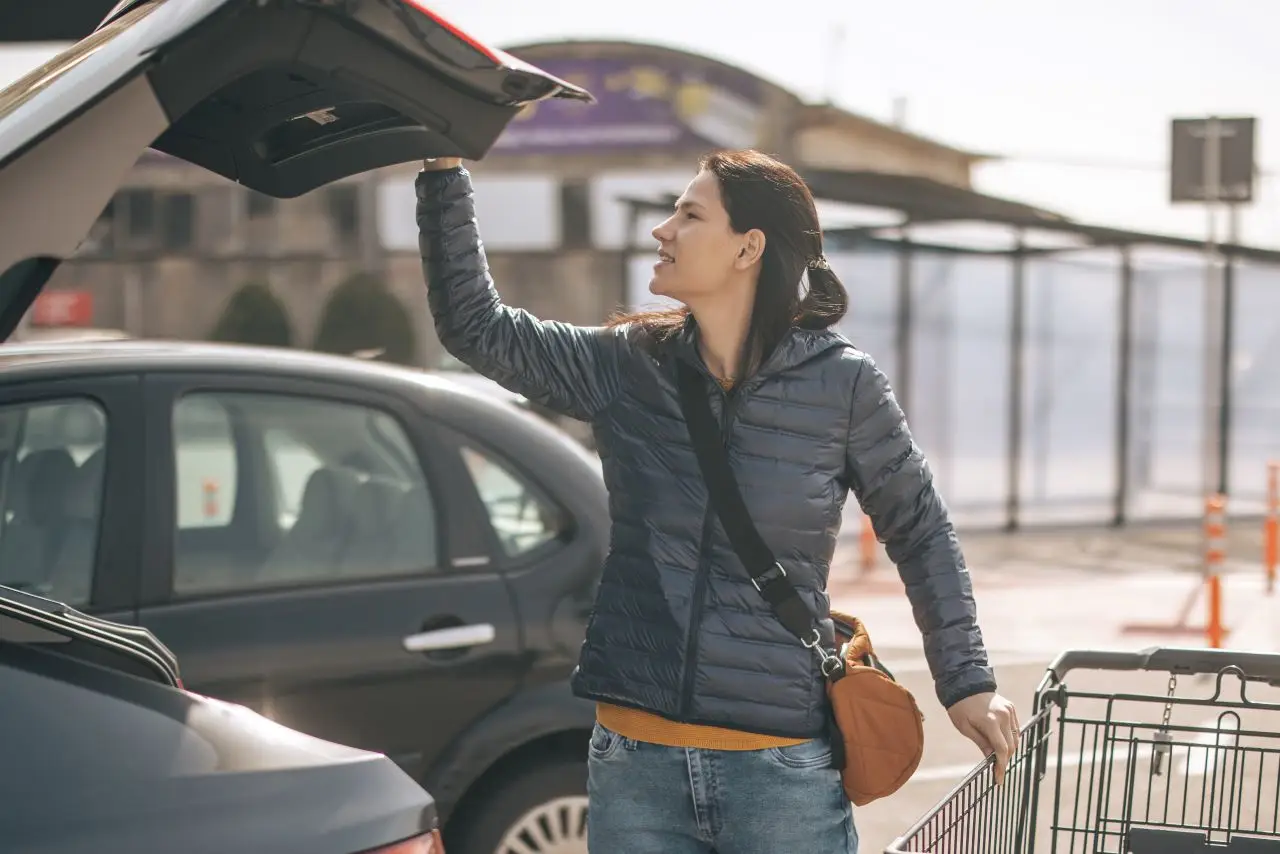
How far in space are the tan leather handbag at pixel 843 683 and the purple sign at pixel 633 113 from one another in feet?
113

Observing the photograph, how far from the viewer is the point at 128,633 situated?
2232 mm

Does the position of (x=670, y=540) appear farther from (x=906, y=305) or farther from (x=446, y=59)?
(x=906, y=305)

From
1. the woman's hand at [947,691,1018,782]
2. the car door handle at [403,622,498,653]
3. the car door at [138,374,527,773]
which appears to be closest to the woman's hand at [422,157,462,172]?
the woman's hand at [947,691,1018,782]

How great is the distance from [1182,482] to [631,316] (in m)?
15.8

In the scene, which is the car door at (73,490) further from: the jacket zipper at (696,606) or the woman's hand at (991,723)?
the woman's hand at (991,723)

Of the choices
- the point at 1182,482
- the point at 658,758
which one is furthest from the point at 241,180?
the point at 1182,482

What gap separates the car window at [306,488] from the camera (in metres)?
3.91

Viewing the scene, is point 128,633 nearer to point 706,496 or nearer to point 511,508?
point 706,496

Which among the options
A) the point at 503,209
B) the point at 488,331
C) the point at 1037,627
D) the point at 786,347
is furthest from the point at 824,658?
the point at 503,209

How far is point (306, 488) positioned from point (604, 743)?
1665 mm

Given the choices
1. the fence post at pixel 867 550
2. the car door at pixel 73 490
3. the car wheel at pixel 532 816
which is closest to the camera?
the car door at pixel 73 490

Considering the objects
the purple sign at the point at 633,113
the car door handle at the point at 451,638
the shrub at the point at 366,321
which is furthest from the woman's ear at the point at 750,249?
the purple sign at the point at 633,113

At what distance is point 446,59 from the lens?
195 centimetres

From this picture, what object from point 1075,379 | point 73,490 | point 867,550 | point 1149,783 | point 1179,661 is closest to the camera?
point 1149,783
